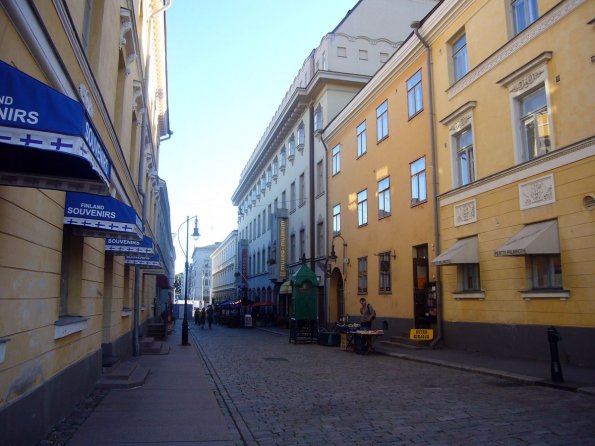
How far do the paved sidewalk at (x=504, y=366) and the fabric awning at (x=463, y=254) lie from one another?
268 centimetres

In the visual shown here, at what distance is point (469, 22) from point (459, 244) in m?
6.89

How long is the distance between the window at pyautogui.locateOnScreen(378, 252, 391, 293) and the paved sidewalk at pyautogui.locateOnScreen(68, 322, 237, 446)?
37.3 ft

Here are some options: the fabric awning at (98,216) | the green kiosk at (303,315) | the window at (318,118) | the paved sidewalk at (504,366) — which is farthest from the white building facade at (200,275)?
the fabric awning at (98,216)

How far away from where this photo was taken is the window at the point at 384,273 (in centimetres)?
2194

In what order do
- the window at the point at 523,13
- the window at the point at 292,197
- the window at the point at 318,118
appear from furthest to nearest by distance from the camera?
the window at the point at 292,197, the window at the point at 318,118, the window at the point at 523,13

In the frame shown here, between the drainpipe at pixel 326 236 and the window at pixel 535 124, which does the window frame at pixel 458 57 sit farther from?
the drainpipe at pixel 326 236

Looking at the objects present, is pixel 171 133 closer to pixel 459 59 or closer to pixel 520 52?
pixel 459 59

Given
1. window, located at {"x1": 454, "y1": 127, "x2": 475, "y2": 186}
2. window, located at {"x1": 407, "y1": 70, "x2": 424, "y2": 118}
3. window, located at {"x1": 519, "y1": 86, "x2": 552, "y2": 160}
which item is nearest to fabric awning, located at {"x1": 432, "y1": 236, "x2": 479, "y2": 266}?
window, located at {"x1": 454, "y1": 127, "x2": 475, "y2": 186}

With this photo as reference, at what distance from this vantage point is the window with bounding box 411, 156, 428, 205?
19.4m

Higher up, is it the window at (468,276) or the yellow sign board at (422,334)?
the window at (468,276)

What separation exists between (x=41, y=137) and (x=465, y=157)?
50.3 ft

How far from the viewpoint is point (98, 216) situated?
7.80m

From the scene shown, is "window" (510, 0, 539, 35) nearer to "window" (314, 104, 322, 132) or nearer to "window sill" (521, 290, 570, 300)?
"window sill" (521, 290, 570, 300)

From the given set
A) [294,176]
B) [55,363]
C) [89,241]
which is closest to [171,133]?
[294,176]
